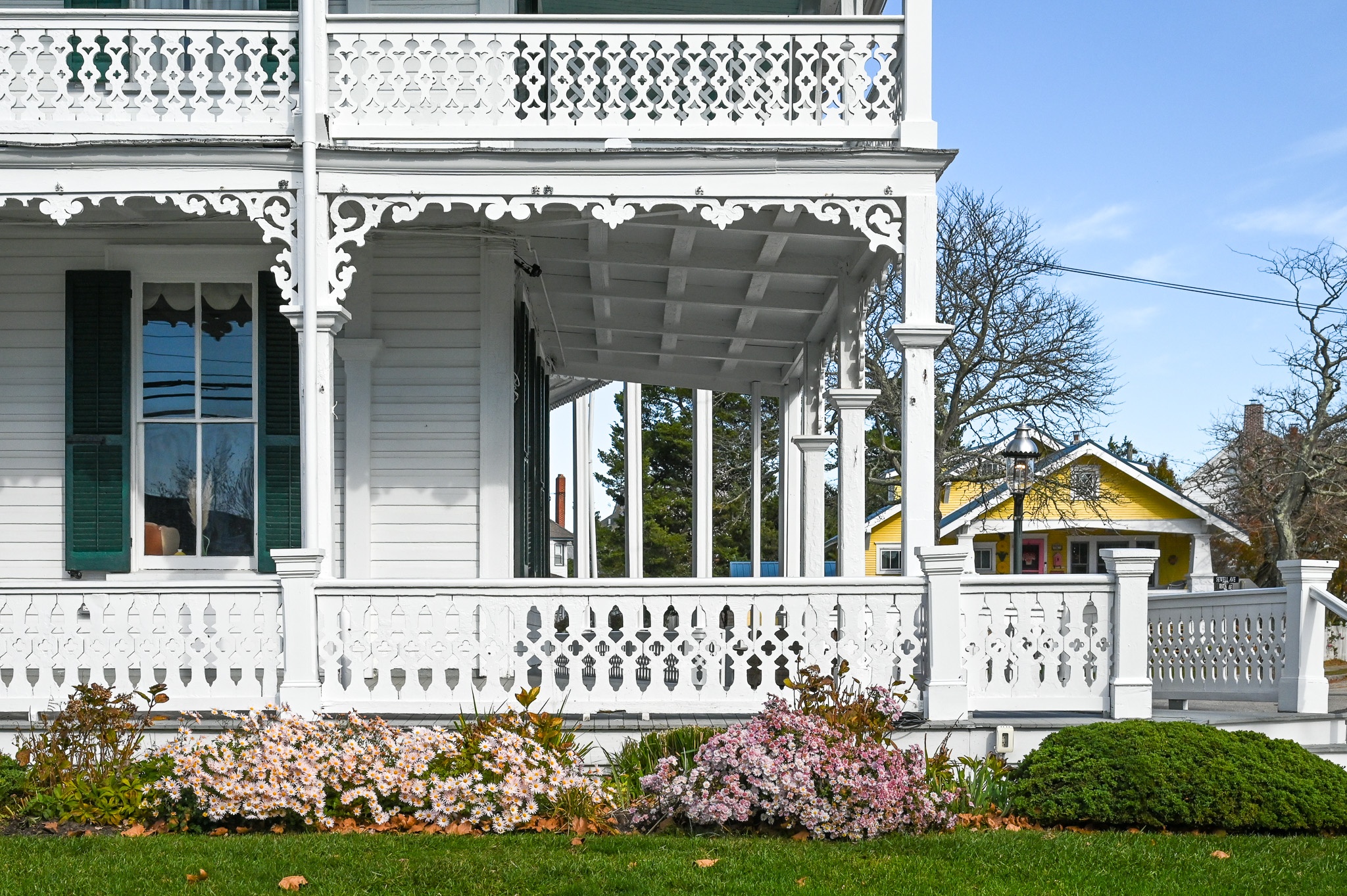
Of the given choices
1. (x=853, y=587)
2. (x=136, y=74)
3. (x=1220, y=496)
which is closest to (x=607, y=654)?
(x=853, y=587)

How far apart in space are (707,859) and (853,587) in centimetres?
262

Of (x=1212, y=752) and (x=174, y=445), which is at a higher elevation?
(x=174, y=445)

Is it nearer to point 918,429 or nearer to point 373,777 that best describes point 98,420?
point 373,777

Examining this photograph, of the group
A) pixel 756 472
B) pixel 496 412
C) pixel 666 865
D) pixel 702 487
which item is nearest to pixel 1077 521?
pixel 756 472

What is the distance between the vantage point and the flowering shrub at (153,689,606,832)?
6.86 m

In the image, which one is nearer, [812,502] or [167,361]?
[167,361]

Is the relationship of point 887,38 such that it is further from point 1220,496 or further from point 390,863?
point 1220,496

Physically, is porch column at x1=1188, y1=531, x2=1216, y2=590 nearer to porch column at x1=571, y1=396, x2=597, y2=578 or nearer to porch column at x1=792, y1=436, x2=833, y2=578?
porch column at x1=571, y1=396, x2=597, y2=578

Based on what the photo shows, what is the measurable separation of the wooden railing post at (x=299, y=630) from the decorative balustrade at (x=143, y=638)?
147mm

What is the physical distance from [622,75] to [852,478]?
4231 mm

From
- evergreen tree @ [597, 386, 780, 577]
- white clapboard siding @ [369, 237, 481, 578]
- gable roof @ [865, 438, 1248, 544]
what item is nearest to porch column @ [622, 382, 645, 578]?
white clapboard siding @ [369, 237, 481, 578]

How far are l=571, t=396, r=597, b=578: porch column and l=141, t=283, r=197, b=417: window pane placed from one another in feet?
35.3

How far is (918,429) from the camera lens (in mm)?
8703

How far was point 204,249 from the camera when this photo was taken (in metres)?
10.4
